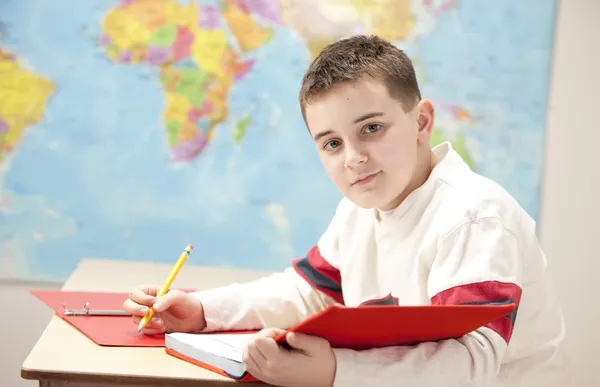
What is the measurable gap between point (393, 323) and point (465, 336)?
0.47 ft

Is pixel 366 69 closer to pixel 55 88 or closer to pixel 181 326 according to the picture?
pixel 181 326

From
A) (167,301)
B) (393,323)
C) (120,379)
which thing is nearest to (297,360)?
(393,323)

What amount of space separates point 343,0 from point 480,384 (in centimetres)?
143

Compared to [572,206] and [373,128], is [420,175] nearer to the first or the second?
[373,128]

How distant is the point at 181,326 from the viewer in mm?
1378

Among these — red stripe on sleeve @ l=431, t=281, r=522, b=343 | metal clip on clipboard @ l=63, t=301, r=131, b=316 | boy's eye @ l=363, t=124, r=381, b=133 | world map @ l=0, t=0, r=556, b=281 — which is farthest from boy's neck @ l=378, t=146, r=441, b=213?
world map @ l=0, t=0, r=556, b=281

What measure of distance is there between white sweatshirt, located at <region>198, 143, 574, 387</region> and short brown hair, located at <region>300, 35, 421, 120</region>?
14cm

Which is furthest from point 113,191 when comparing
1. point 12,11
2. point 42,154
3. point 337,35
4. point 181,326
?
point 181,326

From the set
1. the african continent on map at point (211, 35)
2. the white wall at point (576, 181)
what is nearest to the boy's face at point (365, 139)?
the african continent on map at point (211, 35)

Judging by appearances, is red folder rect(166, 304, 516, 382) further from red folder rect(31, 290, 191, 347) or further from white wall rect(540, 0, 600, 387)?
white wall rect(540, 0, 600, 387)

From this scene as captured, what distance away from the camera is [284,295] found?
58.3 inches

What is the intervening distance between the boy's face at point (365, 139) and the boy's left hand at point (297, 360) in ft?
0.94

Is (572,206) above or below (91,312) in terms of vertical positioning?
above

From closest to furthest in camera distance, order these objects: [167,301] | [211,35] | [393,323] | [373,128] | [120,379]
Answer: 1. [393,323]
2. [120,379]
3. [373,128]
4. [167,301]
5. [211,35]
